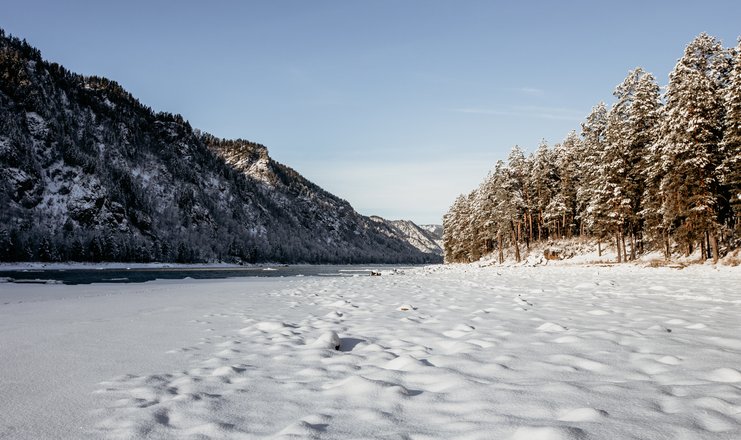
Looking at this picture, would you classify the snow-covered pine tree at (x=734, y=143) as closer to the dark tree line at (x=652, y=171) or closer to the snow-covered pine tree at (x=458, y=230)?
the dark tree line at (x=652, y=171)

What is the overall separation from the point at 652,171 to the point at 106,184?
127117 millimetres

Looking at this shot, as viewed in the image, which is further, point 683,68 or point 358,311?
point 683,68

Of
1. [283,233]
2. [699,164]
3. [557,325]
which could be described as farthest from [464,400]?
[283,233]

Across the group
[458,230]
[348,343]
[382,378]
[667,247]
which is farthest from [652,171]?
[458,230]

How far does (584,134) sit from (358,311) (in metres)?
48.4

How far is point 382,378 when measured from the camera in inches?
129

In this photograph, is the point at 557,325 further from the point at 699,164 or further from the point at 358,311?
the point at 699,164

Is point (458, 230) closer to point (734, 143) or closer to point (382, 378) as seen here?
point (734, 143)

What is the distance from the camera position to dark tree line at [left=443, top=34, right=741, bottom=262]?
80.6ft

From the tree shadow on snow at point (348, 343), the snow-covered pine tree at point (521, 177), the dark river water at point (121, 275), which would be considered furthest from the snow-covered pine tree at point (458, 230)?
the tree shadow on snow at point (348, 343)

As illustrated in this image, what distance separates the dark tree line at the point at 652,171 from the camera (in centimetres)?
2458

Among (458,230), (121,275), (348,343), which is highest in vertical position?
(458,230)

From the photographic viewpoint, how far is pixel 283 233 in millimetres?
183500

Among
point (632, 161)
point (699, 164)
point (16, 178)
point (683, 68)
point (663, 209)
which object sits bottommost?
point (663, 209)
